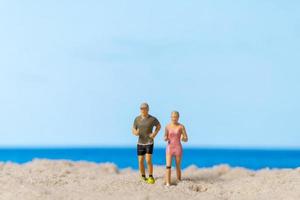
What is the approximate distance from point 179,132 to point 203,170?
3.61 meters

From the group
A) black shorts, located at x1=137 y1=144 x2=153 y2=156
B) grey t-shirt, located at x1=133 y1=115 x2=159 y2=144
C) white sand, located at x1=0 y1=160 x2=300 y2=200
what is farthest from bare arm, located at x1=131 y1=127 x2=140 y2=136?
white sand, located at x1=0 y1=160 x2=300 y2=200

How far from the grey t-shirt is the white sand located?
88cm

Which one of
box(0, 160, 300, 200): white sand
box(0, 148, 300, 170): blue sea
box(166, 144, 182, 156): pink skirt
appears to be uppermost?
box(0, 148, 300, 170): blue sea

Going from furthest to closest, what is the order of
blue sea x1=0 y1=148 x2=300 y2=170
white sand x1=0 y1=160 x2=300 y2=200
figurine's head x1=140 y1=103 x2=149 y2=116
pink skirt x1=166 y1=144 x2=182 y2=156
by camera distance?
blue sea x1=0 y1=148 x2=300 y2=170 < pink skirt x1=166 y1=144 x2=182 y2=156 < figurine's head x1=140 y1=103 x2=149 y2=116 < white sand x1=0 y1=160 x2=300 y2=200

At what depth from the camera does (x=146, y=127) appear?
486 inches

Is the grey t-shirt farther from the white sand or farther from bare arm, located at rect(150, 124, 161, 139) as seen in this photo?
the white sand

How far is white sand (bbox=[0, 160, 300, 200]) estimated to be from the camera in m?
11.2

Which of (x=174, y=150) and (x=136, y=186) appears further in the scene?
(x=174, y=150)

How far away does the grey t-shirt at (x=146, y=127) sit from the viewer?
1236 cm

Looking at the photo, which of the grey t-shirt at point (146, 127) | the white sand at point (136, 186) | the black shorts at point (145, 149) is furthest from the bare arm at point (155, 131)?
the white sand at point (136, 186)

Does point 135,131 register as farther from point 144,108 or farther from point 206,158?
point 206,158

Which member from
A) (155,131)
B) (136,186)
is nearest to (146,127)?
(155,131)

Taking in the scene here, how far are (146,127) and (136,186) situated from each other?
3.98 feet

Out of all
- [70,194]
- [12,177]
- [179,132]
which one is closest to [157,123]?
[179,132]
